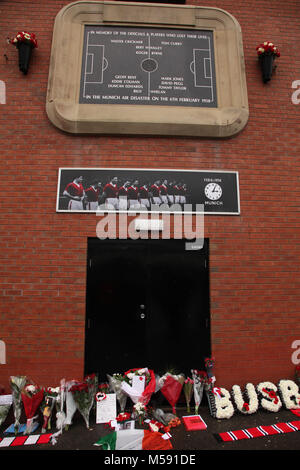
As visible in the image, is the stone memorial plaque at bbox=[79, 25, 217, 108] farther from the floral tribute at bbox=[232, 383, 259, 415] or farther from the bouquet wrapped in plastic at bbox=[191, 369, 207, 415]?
the floral tribute at bbox=[232, 383, 259, 415]

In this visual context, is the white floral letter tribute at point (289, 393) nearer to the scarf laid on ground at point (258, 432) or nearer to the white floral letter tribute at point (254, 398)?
the white floral letter tribute at point (254, 398)

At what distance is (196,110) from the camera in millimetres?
4637

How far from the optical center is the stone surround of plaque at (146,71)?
4.54 metres

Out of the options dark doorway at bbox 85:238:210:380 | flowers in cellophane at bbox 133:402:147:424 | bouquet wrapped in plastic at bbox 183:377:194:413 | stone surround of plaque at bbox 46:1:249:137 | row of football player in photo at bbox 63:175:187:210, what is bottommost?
flowers in cellophane at bbox 133:402:147:424

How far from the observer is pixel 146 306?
14.3ft

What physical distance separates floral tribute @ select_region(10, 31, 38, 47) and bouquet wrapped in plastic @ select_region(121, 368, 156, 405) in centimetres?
539

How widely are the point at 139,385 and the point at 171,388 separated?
1.51 feet

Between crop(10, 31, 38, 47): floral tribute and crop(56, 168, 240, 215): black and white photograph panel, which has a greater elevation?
crop(10, 31, 38, 47): floral tribute

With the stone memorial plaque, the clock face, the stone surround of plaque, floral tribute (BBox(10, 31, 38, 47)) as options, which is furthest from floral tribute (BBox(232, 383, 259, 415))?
floral tribute (BBox(10, 31, 38, 47))

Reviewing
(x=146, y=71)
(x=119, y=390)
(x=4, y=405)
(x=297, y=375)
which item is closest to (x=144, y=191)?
(x=146, y=71)

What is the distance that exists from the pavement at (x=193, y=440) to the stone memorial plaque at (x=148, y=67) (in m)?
4.80

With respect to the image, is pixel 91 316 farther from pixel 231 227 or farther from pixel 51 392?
pixel 231 227

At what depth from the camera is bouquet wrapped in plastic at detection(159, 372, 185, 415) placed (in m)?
3.94

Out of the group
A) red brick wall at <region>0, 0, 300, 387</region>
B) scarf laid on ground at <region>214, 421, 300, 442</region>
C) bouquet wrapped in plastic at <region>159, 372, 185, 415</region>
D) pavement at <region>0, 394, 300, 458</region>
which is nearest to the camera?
pavement at <region>0, 394, 300, 458</region>
